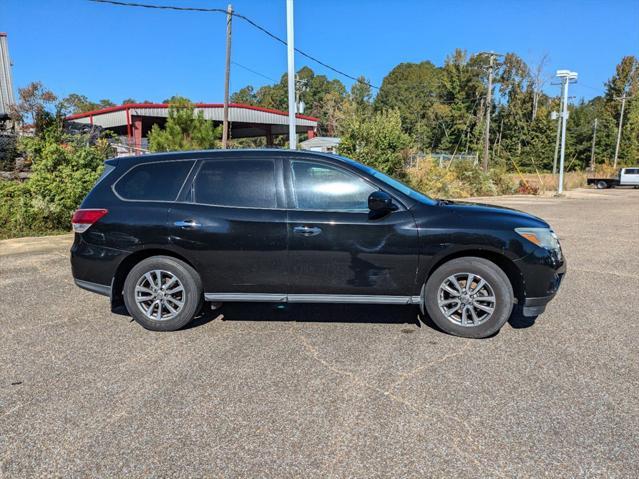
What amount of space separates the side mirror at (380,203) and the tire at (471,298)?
735 mm

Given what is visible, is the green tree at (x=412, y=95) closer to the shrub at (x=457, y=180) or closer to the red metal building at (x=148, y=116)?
the red metal building at (x=148, y=116)

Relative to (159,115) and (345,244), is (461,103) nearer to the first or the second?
(159,115)

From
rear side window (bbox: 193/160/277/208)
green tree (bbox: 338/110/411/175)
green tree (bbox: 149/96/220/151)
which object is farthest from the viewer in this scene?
green tree (bbox: 149/96/220/151)

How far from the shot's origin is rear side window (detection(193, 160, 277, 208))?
434 centimetres

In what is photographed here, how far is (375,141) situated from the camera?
60.8 feet

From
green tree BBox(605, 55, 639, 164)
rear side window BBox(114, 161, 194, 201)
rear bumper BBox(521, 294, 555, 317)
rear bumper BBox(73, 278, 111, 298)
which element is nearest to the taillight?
rear side window BBox(114, 161, 194, 201)

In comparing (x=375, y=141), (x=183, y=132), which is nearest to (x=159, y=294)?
(x=375, y=141)

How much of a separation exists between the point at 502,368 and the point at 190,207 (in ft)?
10.2

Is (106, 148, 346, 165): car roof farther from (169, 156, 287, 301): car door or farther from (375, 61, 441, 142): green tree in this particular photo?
(375, 61, 441, 142): green tree

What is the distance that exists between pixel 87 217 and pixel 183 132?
1675 centimetres

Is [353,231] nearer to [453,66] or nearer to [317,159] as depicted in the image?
[317,159]

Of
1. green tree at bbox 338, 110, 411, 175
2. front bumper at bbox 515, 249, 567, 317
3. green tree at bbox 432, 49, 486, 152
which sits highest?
green tree at bbox 432, 49, 486, 152

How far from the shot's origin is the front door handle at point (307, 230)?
13.6 feet

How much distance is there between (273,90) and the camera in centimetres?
10631
